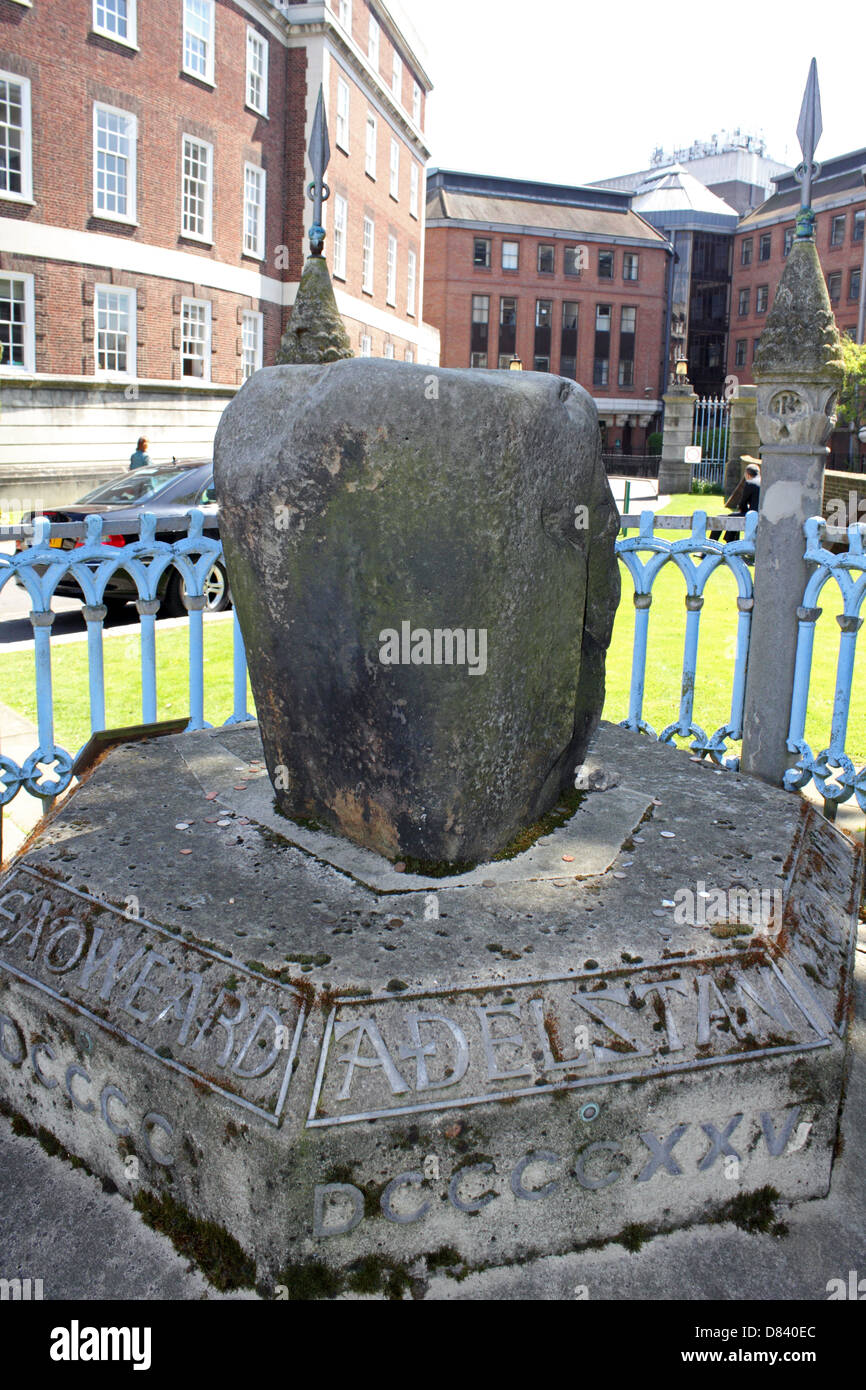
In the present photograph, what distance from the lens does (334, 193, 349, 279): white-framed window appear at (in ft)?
92.8

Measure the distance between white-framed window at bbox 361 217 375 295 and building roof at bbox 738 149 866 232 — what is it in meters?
23.3

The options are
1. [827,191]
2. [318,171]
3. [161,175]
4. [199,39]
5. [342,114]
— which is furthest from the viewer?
[827,191]

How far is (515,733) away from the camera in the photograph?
3.00 meters

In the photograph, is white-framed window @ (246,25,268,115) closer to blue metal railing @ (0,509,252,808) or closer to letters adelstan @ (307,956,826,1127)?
blue metal railing @ (0,509,252,808)

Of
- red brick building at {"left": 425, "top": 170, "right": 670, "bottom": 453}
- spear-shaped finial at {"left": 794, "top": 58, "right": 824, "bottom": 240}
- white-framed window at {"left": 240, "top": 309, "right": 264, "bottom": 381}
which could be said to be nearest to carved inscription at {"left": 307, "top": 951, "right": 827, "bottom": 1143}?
spear-shaped finial at {"left": 794, "top": 58, "right": 824, "bottom": 240}

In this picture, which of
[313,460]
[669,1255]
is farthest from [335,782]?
[669,1255]

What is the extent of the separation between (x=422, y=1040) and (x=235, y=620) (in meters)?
2.70

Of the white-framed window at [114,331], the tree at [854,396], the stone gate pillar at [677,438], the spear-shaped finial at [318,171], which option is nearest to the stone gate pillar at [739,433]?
the stone gate pillar at [677,438]

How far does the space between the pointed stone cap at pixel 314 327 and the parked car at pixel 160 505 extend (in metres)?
6.27

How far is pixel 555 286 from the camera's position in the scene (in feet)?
179

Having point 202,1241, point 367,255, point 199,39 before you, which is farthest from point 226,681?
point 367,255

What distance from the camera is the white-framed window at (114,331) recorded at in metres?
20.5

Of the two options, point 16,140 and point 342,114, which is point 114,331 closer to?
point 16,140

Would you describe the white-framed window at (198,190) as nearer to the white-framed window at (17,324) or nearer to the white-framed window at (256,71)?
the white-framed window at (256,71)
